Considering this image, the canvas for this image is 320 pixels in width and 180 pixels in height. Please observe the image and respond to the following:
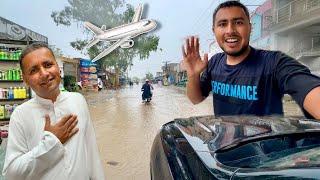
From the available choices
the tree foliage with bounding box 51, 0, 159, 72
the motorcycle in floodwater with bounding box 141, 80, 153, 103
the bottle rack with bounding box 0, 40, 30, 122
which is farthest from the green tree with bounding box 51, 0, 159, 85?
the bottle rack with bounding box 0, 40, 30, 122

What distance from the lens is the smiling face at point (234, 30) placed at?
6.81 feet

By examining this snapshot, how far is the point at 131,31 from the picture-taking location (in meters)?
16.7

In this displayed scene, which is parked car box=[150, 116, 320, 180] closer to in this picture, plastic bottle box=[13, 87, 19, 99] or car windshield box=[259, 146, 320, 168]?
car windshield box=[259, 146, 320, 168]

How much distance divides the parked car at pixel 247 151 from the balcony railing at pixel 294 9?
1861 cm

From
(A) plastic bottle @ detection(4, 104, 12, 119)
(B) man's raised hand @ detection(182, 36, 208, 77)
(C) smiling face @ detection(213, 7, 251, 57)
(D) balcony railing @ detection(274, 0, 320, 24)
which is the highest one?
(D) balcony railing @ detection(274, 0, 320, 24)

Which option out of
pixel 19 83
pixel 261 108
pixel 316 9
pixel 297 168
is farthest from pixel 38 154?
pixel 316 9

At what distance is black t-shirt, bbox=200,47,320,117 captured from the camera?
1.77 meters

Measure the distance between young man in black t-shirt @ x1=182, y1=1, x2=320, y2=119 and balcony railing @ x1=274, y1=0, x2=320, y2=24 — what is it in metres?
17.9

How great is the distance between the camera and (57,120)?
1.75 m

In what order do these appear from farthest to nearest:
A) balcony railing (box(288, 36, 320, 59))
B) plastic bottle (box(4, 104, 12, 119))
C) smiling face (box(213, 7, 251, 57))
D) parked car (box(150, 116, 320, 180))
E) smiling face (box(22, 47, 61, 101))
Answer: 1. balcony railing (box(288, 36, 320, 59))
2. plastic bottle (box(4, 104, 12, 119))
3. smiling face (box(213, 7, 251, 57))
4. smiling face (box(22, 47, 61, 101))
5. parked car (box(150, 116, 320, 180))

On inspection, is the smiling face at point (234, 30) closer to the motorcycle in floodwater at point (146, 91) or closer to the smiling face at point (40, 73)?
the smiling face at point (40, 73)

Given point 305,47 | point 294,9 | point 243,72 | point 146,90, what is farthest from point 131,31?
point 243,72

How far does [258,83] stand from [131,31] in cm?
1509

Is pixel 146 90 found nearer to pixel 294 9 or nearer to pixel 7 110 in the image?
pixel 294 9
